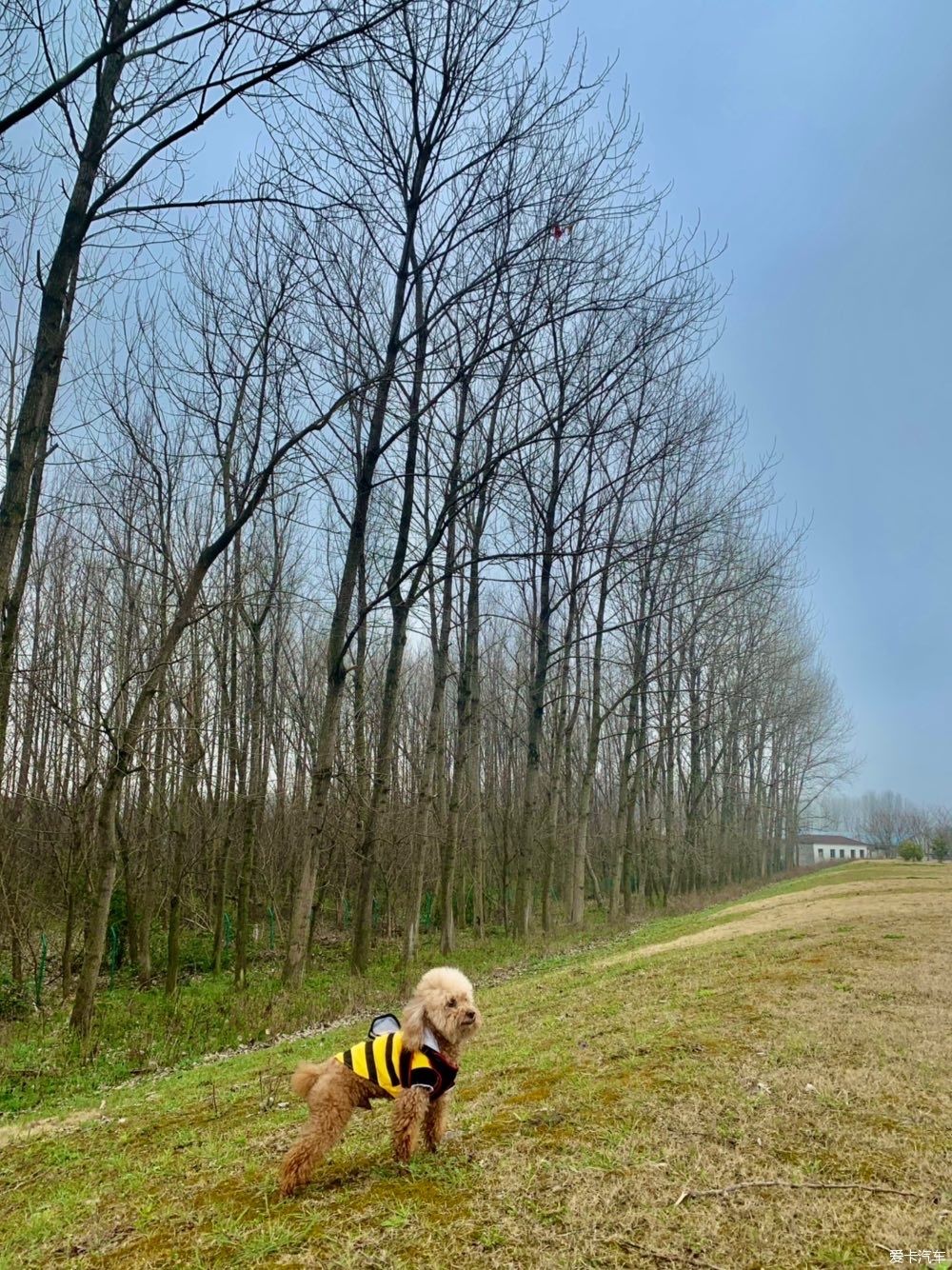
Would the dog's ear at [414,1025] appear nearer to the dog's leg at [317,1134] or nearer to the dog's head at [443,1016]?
the dog's head at [443,1016]

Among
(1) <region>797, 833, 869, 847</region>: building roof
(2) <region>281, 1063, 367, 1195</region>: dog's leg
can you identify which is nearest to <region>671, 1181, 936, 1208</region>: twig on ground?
(2) <region>281, 1063, 367, 1195</region>: dog's leg

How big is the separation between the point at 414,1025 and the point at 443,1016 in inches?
4.9

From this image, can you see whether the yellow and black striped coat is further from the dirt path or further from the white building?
the white building

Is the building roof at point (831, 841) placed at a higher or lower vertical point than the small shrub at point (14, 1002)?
lower

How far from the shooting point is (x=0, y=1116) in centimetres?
644

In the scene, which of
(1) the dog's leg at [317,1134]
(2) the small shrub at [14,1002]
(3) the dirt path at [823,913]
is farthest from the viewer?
(3) the dirt path at [823,913]

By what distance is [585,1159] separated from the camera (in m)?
3.27

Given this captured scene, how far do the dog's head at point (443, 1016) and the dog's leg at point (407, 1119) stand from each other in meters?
0.22

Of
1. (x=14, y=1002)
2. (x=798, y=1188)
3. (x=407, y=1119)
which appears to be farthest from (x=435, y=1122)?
(x=14, y=1002)

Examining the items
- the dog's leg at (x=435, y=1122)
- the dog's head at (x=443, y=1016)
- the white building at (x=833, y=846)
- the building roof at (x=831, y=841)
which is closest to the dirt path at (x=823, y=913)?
the dog's leg at (x=435, y=1122)

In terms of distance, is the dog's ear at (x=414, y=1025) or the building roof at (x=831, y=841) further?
the building roof at (x=831, y=841)

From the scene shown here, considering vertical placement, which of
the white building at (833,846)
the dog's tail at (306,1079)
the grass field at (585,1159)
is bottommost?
the white building at (833,846)

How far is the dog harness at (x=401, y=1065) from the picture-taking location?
3.16m

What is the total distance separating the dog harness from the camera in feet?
10.4
